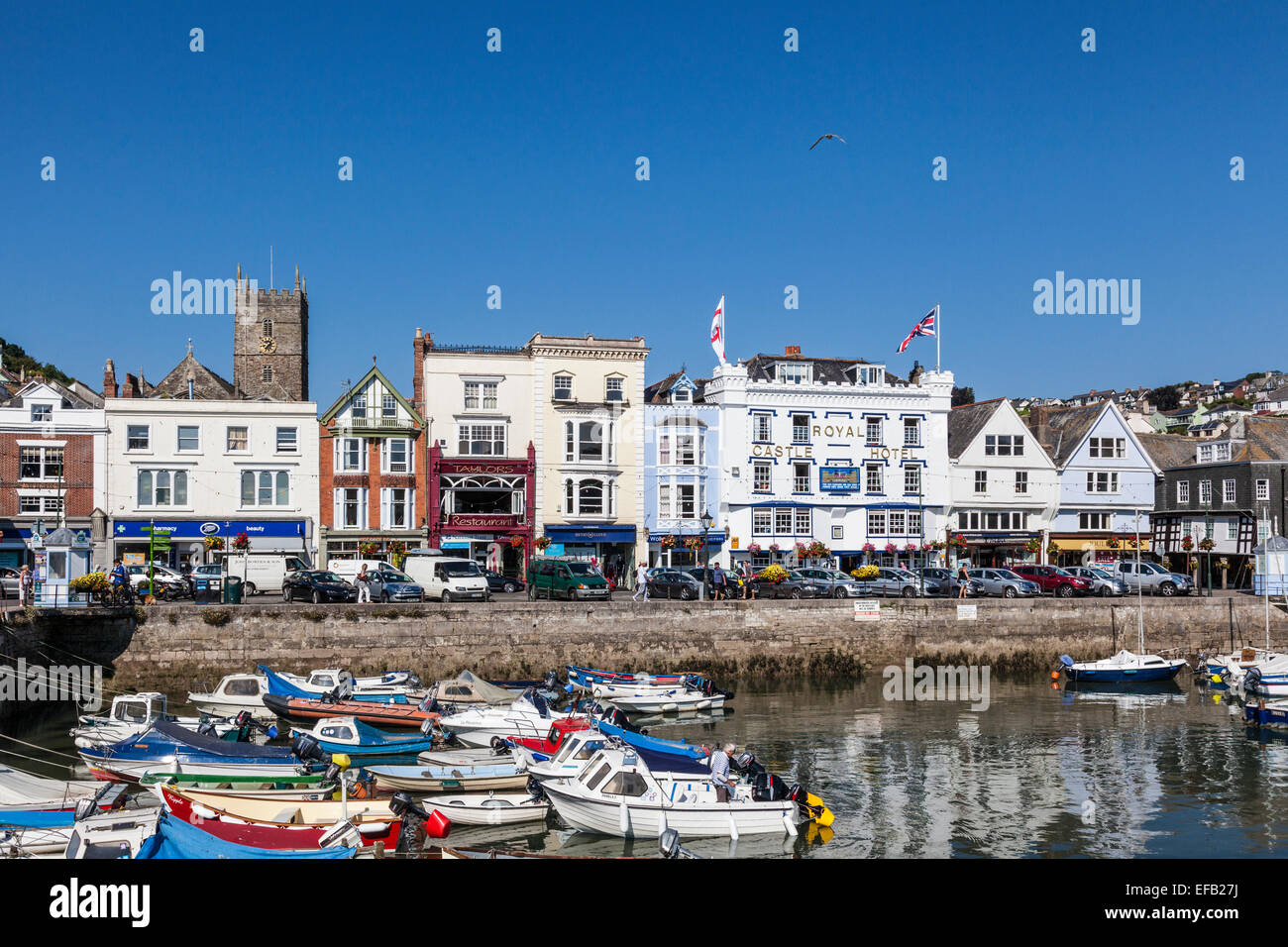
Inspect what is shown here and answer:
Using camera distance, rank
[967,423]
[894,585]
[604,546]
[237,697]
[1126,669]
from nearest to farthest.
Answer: [237,697], [1126,669], [894,585], [604,546], [967,423]

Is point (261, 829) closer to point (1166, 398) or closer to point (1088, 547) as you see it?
point (1088, 547)

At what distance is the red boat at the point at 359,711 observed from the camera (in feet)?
103

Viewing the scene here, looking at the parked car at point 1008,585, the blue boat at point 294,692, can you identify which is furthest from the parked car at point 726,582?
the blue boat at point 294,692

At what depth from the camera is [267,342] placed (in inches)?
2867

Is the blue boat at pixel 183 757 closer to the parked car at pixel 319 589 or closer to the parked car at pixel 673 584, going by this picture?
the parked car at pixel 319 589

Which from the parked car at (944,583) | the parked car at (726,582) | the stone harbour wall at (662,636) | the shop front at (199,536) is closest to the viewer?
the stone harbour wall at (662,636)

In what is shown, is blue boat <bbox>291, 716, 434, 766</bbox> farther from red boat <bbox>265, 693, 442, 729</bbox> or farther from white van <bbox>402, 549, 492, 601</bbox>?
white van <bbox>402, 549, 492, 601</bbox>

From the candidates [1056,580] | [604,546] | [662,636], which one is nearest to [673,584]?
[662,636]

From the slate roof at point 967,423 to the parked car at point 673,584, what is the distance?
24631mm

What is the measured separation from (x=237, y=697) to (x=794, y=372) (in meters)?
39.2

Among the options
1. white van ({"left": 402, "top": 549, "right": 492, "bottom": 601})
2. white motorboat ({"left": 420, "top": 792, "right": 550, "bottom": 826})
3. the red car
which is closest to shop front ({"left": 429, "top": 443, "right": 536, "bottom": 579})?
white van ({"left": 402, "top": 549, "right": 492, "bottom": 601})

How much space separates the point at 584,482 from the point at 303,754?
35551 mm


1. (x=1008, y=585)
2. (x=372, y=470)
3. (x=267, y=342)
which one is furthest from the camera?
(x=267, y=342)
